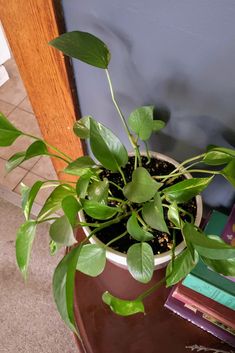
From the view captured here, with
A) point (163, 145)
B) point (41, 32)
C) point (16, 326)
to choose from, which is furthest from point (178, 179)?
point (16, 326)

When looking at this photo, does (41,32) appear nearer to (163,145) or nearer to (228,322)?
(163,145)

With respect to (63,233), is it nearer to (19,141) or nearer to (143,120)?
(143,120)

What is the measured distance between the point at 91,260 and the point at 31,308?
34.2 inches

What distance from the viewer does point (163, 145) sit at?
0.77m

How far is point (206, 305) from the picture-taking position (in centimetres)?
56

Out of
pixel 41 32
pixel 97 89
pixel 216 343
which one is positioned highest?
pixel 41 32

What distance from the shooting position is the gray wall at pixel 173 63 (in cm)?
50

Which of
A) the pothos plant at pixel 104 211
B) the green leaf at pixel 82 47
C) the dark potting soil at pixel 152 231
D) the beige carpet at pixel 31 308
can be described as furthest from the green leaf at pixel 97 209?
the beige carpet at pixel 31 308

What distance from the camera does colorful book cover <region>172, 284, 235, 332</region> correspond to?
0.55 meters

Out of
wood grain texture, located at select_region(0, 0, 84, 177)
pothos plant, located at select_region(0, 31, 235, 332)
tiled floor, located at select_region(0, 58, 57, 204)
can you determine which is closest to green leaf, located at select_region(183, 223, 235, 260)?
pothos plant, located at select_region(0, 31, 235, 332)

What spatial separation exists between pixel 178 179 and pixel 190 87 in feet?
0.58

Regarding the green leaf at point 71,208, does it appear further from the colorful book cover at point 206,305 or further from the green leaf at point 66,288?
the colorful book cover at point 206,305

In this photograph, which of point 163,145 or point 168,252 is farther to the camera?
point 163,145

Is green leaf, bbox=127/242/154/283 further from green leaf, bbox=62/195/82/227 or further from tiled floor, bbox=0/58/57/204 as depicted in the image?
tiled floor, bbox=0/58/57/204
